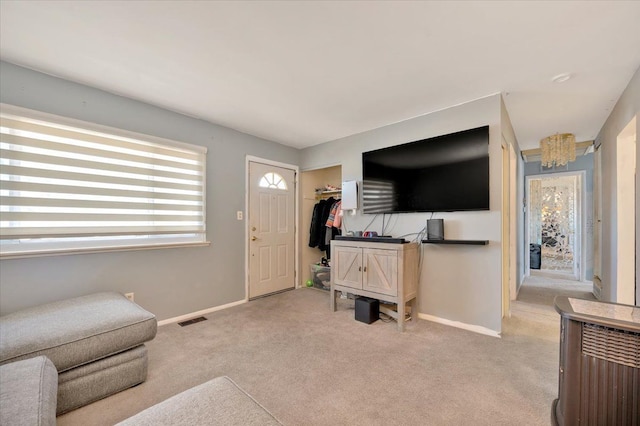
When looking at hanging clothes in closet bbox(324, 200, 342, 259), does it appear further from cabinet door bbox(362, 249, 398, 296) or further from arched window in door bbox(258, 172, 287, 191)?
cabinet door bbox(362, 249, 398, 296)

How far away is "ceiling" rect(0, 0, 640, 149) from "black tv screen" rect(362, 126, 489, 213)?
0.45 metres

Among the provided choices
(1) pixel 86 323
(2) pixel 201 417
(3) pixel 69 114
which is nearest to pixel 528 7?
(2) pixel 201 417

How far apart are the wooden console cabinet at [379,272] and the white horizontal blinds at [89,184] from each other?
179 centimetres

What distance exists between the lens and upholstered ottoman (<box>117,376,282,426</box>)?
0.91 meters

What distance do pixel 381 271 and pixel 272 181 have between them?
2170 millimetres

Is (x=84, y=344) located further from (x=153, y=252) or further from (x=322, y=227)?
(x=322, y=227)

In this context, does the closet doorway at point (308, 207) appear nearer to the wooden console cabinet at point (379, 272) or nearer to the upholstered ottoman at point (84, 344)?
the wooden console cabinet at point (379, 272)

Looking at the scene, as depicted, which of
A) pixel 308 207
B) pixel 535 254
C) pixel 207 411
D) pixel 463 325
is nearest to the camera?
pixel 207 411

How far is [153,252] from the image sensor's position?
9.35 ft

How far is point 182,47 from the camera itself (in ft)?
6.34

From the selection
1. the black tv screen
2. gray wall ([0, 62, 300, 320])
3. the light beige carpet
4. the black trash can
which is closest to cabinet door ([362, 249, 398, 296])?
the light beige carpet

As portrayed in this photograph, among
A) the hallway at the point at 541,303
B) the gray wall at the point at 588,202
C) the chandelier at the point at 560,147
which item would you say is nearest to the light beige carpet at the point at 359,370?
the hallway at the point at 541,303

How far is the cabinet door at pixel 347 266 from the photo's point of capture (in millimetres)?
3096

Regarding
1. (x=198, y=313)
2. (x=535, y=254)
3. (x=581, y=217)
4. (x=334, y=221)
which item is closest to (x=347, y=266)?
(x=334, y=221)
